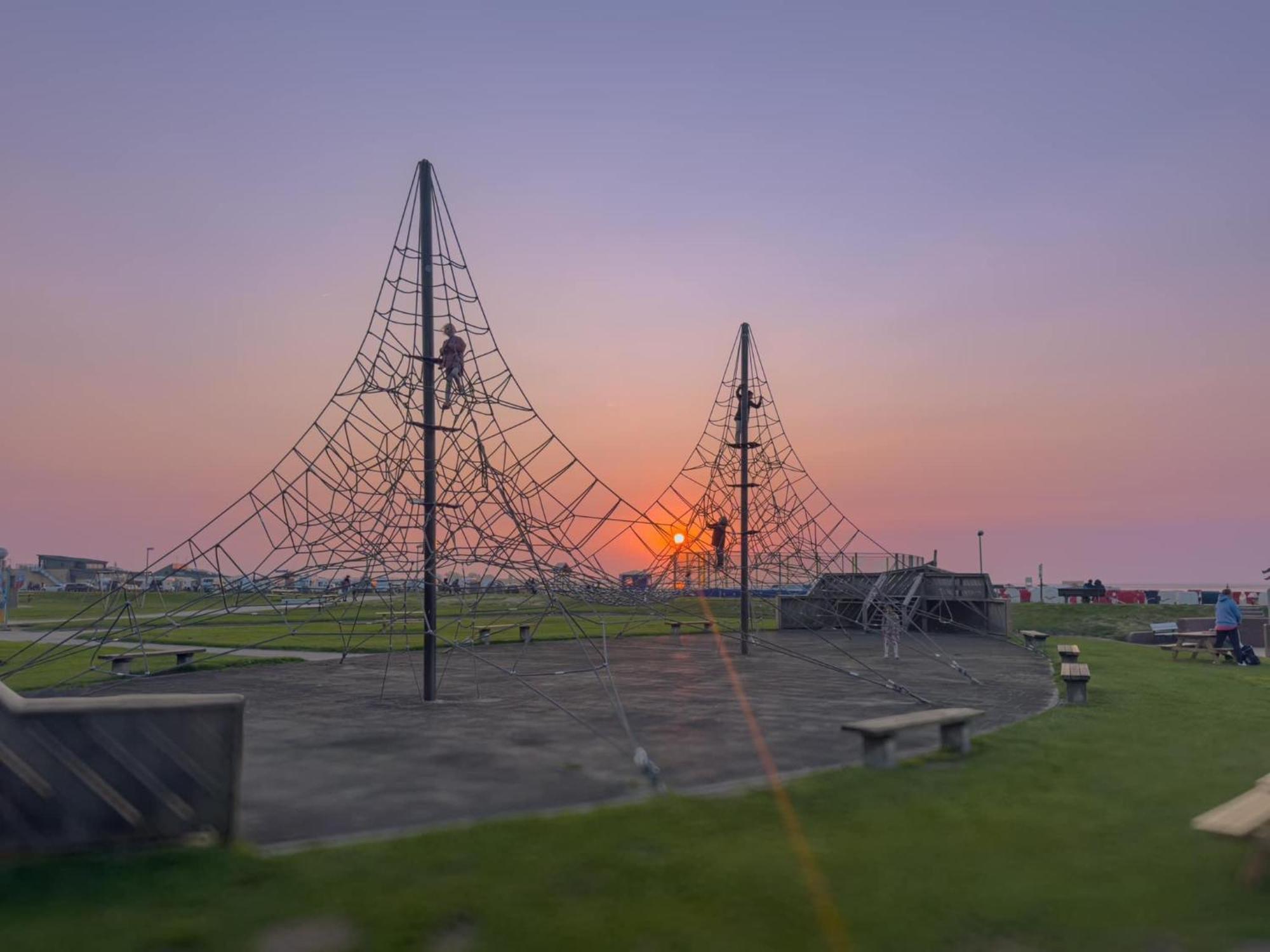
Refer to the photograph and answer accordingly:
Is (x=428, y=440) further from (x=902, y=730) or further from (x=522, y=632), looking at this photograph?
(x=522, y=632)

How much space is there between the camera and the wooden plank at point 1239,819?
627 cm

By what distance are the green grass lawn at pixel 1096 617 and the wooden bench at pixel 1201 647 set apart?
46.5ft

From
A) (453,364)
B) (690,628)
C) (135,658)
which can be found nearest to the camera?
(453,364)

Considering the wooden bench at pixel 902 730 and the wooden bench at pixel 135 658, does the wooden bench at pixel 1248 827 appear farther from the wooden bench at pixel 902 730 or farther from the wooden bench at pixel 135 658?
the wooden bench at pixel 135 658

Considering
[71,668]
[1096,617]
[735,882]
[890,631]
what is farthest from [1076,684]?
[1096,617]

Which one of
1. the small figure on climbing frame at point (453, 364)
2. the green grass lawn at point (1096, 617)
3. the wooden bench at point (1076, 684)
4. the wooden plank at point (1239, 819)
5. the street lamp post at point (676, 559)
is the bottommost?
the green grass lawn at point (1096, 617)

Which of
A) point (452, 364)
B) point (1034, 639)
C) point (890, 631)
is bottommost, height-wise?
point (1034, 639)

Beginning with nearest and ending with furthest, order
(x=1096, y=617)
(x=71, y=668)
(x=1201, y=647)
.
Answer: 1. (x=71, y=668)
2. (x=1201, y=647)
3. (x=1096, y=617)

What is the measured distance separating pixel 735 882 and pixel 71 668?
20.0 meters

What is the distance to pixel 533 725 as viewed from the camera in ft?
44.0

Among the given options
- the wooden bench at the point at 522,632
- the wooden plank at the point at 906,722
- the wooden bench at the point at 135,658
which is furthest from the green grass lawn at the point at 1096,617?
the wooden bench at the point at 135,658

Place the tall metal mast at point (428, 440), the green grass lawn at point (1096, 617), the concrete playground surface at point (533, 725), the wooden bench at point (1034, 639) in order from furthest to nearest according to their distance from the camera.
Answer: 1. the green grass lawn at point (1096, 617)
2. the wooden bench at point (1034, 639)
3. the tall metal mast at point (428, 440)
4. the concrete playground surface at point (533, 725)

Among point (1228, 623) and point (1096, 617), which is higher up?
point (1228, 623)

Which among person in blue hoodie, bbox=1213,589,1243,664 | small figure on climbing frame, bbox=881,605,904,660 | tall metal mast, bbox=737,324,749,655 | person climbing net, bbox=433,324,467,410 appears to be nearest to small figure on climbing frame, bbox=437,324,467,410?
person climbing net, bbox=433,324,467,410
